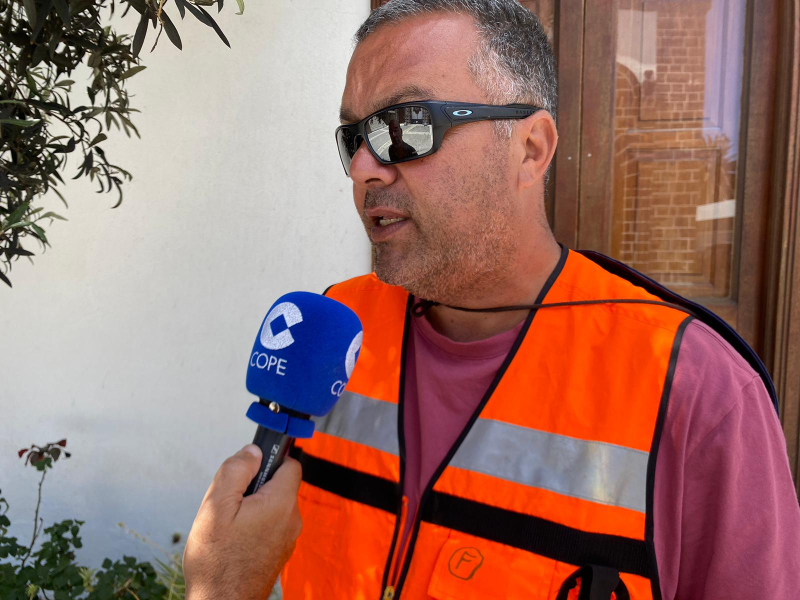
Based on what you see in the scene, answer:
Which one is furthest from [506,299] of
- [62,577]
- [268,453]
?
[62,577]

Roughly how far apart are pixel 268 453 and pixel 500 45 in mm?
975

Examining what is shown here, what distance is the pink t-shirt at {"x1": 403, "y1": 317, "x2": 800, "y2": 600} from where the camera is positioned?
3.23 ft

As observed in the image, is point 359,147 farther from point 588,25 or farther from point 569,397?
point 588,25

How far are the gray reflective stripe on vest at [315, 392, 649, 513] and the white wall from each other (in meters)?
1.55

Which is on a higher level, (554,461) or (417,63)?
(417,63)

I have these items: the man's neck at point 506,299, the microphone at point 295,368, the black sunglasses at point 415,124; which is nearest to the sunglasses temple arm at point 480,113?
the black sunglasses at point 415,124

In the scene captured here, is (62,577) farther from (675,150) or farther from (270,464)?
(675,150)

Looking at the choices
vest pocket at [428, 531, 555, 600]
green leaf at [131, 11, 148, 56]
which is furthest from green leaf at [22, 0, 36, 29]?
vest pocket at [428, 531, 555, 600]

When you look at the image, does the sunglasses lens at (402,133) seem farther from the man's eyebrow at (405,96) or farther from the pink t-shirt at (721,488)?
the pink t-shirt at (721,488)

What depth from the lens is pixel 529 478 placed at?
113cm

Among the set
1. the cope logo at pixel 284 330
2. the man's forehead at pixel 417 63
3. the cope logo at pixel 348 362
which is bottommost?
the cope logo at pixel 348 362

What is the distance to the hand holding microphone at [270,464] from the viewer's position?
37.0 inches

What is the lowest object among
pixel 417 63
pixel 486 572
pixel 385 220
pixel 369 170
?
pixel 486 572

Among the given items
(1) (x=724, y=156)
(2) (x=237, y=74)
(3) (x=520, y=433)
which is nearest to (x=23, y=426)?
(2) (x=237, y=74)
